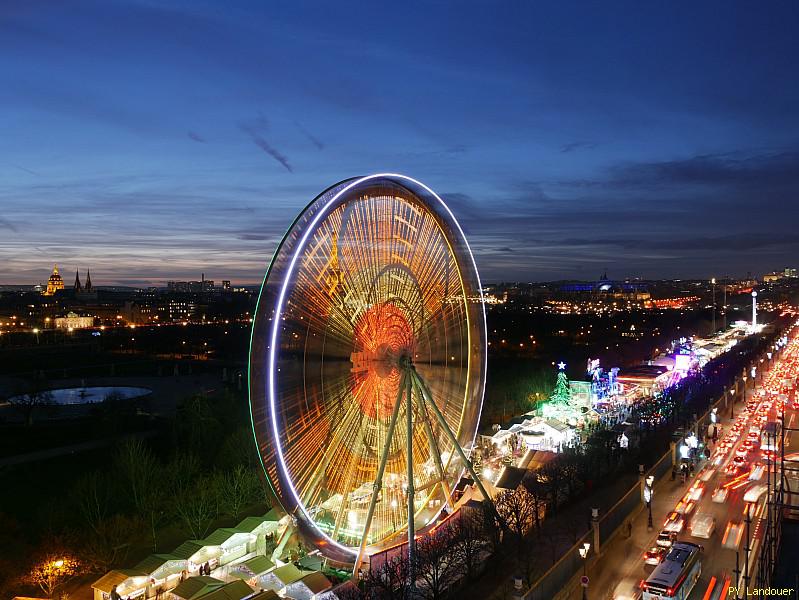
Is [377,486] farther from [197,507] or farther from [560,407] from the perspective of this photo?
[560,407]

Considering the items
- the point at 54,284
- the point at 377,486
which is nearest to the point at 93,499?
the point at 377,486

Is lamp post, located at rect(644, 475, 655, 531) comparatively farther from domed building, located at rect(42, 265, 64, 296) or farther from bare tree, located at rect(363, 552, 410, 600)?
domed building, located at rect(42, 265, 64, 296)

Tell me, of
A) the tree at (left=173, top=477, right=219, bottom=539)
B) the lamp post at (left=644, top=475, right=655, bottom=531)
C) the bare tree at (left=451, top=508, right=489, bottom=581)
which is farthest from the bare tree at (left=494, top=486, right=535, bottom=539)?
the tree at (left=173, top=477, right=219, bottom=539)

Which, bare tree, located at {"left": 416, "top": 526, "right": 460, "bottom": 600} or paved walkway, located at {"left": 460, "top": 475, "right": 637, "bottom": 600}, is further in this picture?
paved walkway, located at {"left": 460, "top": 475, "right": 637, "bottom": 600}

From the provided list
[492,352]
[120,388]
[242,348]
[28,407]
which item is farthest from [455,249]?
[242,348]

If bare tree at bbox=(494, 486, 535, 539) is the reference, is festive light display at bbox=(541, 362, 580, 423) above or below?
above

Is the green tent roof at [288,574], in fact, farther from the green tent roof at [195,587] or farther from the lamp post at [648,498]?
the lamp post at [648,498]

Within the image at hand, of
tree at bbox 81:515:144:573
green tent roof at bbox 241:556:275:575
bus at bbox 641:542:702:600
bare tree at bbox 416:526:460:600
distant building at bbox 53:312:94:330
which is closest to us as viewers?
bare tree at bbox 416:526:460:600

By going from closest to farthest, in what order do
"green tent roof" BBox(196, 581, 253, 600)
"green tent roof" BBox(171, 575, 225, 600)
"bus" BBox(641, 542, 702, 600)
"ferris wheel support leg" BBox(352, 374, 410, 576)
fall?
"ferris wheel support leg" BBox(352, 374, 410, 576) → "green tent roof" BBox(196, 581, 253, 600) → "bus" BBox(641, 542, 702, 600) → "green tent roof" BBox(171, 575, 225, 600)
